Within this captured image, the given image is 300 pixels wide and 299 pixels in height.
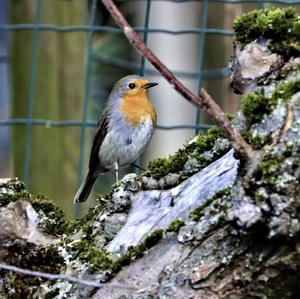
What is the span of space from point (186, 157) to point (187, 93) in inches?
36.9

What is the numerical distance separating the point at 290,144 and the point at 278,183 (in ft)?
0.37

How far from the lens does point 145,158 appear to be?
27.0 ft

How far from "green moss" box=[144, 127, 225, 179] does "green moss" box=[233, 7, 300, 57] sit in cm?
36


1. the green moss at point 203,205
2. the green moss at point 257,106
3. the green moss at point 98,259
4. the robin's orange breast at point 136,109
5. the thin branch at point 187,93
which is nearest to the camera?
the thin branch at point 187,93

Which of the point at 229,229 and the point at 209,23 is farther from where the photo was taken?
the point at 209,23

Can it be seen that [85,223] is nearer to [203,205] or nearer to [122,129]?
[203,205]

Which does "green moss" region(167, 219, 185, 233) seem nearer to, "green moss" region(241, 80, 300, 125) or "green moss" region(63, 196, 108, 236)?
"green moss" region(241, 80, 300, 125)

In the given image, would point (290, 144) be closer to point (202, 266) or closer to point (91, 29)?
point (202, 266)

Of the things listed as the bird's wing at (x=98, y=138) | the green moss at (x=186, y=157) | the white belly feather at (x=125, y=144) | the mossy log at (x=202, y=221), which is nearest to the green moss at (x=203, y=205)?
the mossy log at (x=202, y=221)

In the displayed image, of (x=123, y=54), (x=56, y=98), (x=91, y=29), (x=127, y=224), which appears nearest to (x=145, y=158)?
(x=123, y=54)

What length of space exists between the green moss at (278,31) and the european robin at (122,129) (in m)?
2.71

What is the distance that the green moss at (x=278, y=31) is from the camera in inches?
110

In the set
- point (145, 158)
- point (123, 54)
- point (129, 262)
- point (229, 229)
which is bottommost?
point (145, 158)

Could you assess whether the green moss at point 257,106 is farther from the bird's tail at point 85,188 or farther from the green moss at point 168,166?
the bird's tail at point 85,188
